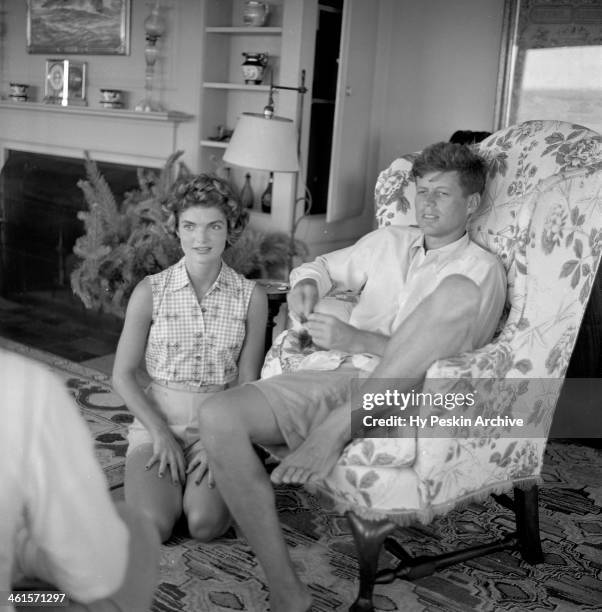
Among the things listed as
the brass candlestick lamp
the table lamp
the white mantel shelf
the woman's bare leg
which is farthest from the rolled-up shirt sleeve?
the brass candlestick lamp

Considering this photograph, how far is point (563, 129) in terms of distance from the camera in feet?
7.31

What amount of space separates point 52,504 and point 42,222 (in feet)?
16.0

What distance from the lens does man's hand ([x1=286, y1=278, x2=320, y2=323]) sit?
2.13 metres

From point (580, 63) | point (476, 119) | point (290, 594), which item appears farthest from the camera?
point (476, 119)

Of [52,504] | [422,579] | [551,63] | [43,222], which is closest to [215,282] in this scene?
[422,579]

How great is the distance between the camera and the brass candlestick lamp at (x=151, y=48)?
4.42 m

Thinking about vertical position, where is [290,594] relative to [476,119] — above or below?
below

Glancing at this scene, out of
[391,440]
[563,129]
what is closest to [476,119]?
[563,129]

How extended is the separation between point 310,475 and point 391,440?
0.63 feet

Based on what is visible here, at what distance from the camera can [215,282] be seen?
7.41 feet

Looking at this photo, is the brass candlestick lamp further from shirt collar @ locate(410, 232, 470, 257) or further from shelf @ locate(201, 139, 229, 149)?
shirt collar @ locate(410, 232, 470, 257)

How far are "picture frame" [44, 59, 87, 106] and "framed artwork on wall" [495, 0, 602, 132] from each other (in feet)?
8.50

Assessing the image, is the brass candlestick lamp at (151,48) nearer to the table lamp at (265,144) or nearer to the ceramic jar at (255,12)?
→ the ceramic jar at (255,12)

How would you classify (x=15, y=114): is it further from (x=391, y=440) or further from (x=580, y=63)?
(x=391, y=440)
